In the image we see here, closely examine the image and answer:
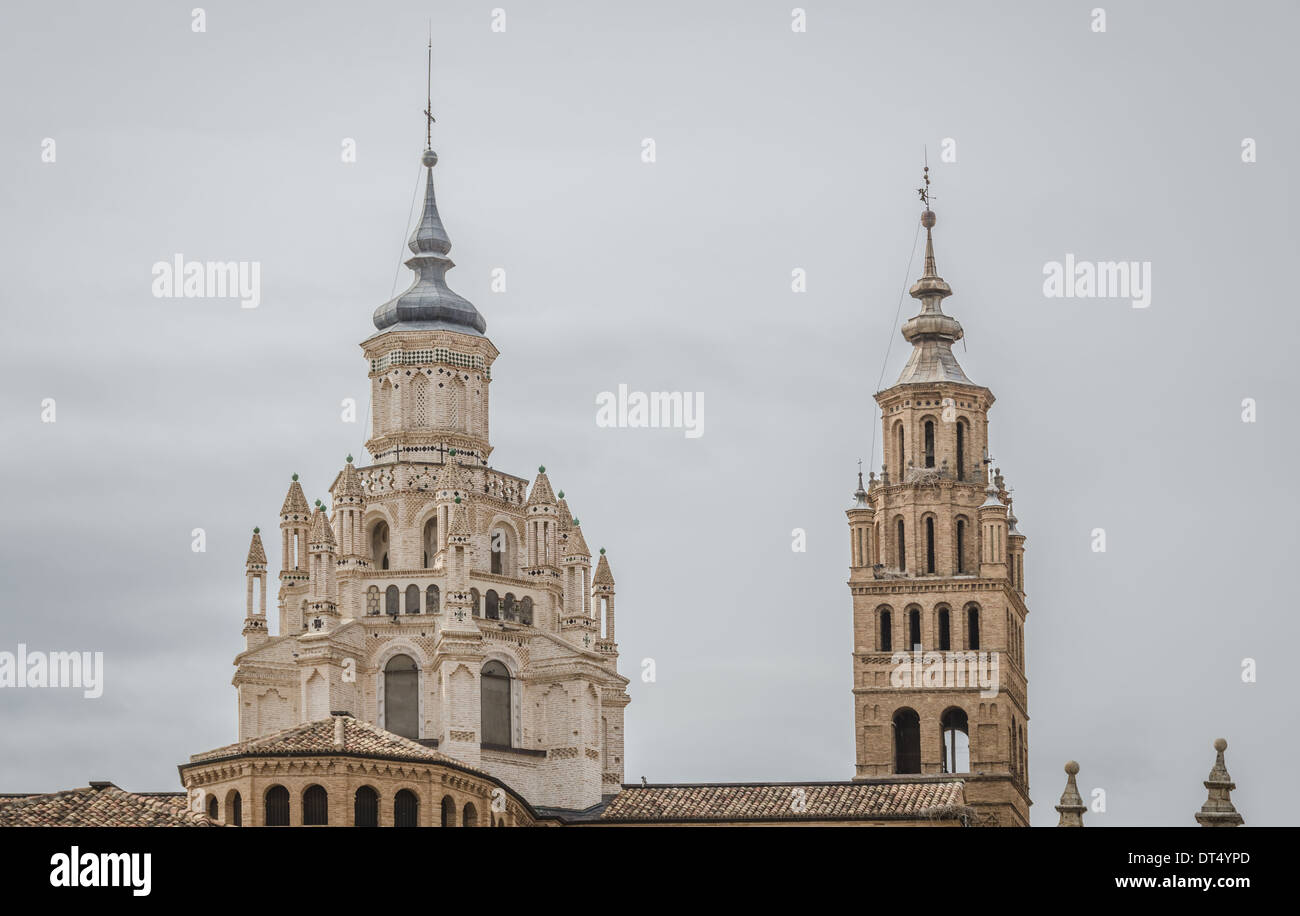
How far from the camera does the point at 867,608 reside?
125938 mm

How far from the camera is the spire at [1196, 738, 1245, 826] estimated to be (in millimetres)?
83875

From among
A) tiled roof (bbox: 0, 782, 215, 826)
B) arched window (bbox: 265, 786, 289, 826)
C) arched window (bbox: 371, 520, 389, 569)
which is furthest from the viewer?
arched window (bbox: 371, 520, 389, 569)

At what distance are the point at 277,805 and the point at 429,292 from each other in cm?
2960

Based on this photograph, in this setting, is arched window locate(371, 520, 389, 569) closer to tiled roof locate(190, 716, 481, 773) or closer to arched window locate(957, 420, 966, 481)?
tiled roof locate(190, 716, 481, 773)

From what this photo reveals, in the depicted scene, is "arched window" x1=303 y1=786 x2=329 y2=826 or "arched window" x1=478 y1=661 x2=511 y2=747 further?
"arched window" x1=478 y1=661 x2=511 y2=747

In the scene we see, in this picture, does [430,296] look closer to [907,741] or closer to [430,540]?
[430,540]

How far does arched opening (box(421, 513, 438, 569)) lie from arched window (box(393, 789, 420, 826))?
69.1ft

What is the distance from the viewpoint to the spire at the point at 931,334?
426 feet

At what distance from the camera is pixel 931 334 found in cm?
13050

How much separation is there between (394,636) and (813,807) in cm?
1614

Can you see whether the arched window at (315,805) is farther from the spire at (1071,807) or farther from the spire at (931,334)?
the spire at (931,334)

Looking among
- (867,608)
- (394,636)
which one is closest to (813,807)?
(394,636)

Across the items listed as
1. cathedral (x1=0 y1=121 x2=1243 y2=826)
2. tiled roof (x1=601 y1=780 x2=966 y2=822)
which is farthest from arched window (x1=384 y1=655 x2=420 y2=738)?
tiled roof (x1=601 y1=780 x2=966 y2=822)

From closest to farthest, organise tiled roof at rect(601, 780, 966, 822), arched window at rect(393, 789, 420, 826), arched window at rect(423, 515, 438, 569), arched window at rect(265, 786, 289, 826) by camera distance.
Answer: arched window at rect(265, 786, 289, 826)
arched window at rect(393, 789, 420, 826)
tiled roof at rect(601, 780, 966, 822)
arched window at rect(423, 515, 438, 569)
